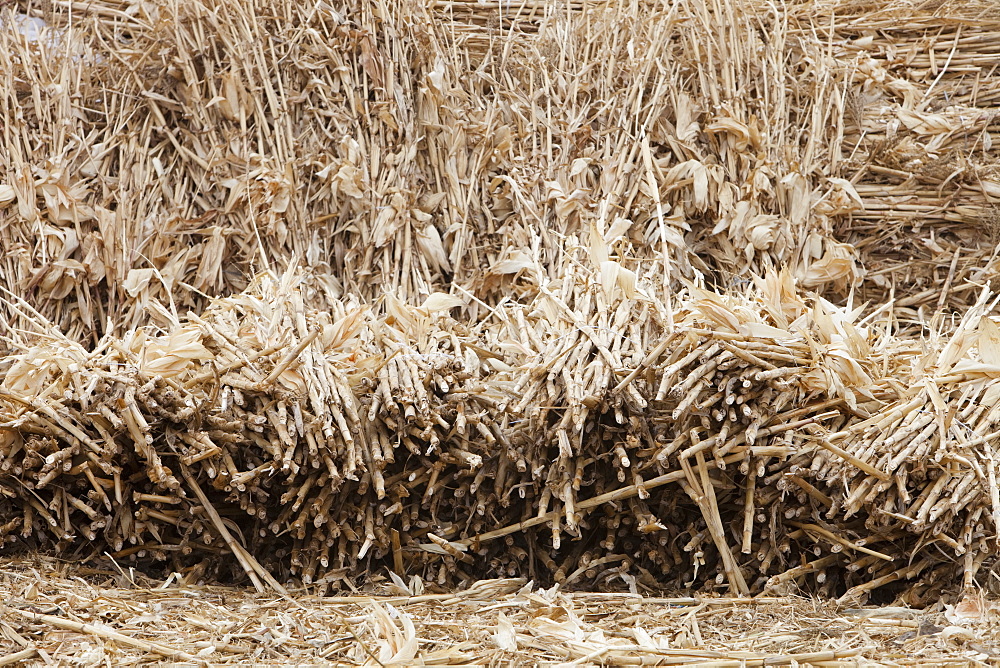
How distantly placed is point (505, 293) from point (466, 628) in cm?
85

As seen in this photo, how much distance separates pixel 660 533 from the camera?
140cm

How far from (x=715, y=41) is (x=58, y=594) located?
169 cm

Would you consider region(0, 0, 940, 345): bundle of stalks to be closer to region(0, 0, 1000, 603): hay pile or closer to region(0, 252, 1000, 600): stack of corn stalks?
region(0, 0, 1000, 603): hay pile

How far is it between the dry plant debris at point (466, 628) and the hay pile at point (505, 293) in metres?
0.09

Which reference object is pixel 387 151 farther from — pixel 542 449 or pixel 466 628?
pixel 466 628

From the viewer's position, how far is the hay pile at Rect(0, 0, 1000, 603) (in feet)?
4.32

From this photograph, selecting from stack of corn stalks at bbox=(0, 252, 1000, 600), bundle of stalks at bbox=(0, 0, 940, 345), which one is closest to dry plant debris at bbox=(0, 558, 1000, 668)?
stack of corn stalks at bbox=(0, 252, 1000, 600)

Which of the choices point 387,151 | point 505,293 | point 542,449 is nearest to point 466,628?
point 542,449

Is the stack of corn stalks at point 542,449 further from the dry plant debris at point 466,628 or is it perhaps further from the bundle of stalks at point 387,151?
the bundle of stalks at point 387,151

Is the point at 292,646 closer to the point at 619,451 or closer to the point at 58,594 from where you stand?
the point at 58,594

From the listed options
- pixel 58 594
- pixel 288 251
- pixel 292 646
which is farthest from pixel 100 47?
pixel 292 646

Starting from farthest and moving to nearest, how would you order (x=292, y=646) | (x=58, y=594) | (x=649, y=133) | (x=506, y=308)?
(x=649, y=133) < (x=506, y=308) < (x=58, y=594) < (x=292, y=646)

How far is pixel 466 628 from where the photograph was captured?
1.18 meters

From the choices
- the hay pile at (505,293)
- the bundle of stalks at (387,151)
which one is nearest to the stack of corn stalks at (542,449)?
the hay pile at (505,293)
